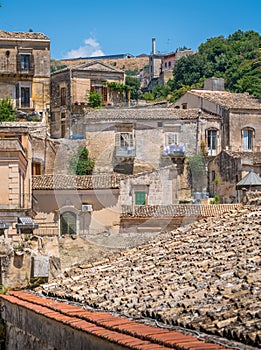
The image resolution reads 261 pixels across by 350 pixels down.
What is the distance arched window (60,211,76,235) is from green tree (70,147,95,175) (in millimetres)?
9313

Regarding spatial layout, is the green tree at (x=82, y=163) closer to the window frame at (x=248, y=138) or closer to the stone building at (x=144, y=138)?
the stone building at (x=144, y=138)

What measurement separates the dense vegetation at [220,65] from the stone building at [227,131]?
21161 mm

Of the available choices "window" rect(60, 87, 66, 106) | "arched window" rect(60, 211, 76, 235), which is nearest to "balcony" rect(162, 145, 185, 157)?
"window" rect(60, 87, 66, 106)

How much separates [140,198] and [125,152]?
920 cm

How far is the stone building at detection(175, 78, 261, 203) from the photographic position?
190 ft

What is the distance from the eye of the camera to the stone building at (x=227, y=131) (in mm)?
58062

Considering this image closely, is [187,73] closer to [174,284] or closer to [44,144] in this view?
[44,144]

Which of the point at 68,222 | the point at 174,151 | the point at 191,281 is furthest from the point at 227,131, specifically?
the point at 191,281

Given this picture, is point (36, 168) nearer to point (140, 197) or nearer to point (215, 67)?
point (140, 197)

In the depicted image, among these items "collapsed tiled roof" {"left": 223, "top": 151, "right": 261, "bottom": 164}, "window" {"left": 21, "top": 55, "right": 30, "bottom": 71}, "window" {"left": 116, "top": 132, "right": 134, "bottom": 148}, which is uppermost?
"window" {"left": 21, "top": 55, "right": 30, "bottom": 71}

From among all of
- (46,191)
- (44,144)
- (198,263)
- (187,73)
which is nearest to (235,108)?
(44,144)

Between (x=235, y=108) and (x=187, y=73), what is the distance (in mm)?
35009

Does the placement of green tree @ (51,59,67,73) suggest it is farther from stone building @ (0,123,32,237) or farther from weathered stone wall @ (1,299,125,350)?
weathered stone wall @ (1,299,125,350)

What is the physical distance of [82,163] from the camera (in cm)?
5900
